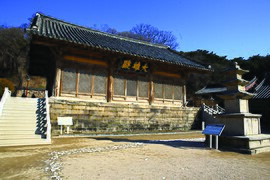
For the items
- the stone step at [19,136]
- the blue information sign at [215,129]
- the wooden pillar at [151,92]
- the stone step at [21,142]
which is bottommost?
the stone step at [21,142]

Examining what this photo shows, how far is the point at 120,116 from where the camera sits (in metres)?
12.8

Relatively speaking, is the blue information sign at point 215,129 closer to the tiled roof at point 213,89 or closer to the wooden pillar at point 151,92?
the wooden pillar at point 151,92

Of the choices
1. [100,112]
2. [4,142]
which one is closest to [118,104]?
[100,112]

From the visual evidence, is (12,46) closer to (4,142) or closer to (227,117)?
(4,142)

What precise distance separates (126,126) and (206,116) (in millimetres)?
7498

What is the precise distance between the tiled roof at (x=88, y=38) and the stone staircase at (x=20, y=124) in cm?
378

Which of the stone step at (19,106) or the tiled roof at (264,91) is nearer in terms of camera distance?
the stone step at (19,106)

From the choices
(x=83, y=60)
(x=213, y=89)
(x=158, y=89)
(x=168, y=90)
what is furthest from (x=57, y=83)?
(x=213, y=89)

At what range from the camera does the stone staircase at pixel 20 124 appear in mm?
7335

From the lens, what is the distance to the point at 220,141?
7410 mm

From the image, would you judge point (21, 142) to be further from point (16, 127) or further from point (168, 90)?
point (168, 90)

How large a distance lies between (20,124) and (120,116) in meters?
6.07

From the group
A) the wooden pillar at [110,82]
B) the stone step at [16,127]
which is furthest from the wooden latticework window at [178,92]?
the stone step at [16,127]

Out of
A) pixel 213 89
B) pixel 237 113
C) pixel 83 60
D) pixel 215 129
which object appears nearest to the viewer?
pixel 215 129
